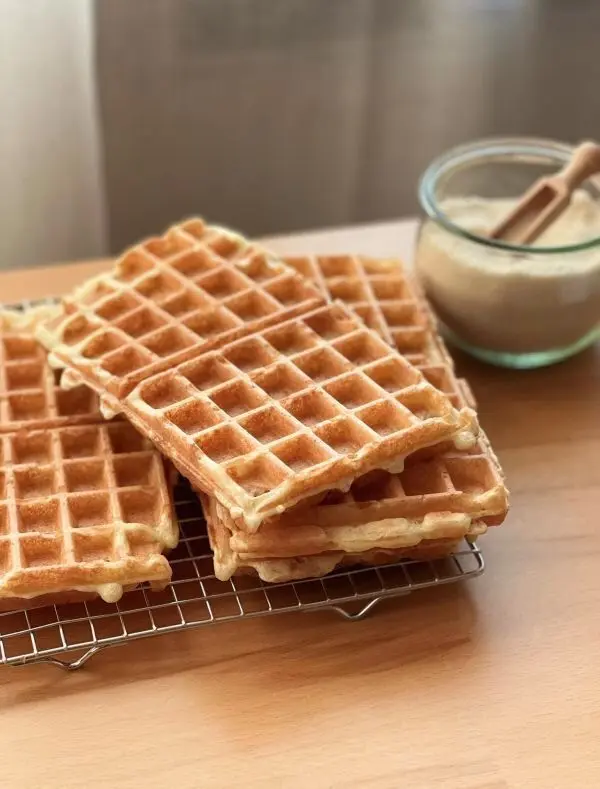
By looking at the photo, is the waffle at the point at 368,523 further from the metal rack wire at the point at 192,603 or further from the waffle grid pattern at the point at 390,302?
the waffle grid pattern at the point at 390,302

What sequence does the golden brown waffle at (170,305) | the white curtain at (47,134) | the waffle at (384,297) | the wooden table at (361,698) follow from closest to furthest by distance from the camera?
the wooden table at (361,698) < the golden brown waffle at (170,305) < the waffle at (384,297) < the white curtain at (47,134)

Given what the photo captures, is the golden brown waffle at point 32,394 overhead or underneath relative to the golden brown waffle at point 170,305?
underneath

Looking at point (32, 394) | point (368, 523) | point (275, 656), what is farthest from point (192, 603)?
point (32, 394)

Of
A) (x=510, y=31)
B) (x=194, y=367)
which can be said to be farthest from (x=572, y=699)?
(x=510, y=31)

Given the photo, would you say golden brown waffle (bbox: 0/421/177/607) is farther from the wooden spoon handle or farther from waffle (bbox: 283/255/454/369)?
the wooden spoon handle

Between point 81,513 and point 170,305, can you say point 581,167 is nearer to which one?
point 170,305

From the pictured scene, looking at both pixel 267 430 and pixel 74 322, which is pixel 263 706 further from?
pixel 74 322

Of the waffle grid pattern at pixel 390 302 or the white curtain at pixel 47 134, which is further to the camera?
the white curtain at pixel 47 134

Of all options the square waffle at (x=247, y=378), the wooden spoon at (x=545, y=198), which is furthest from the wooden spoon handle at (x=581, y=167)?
the square waffle at (x=247, y=378)
